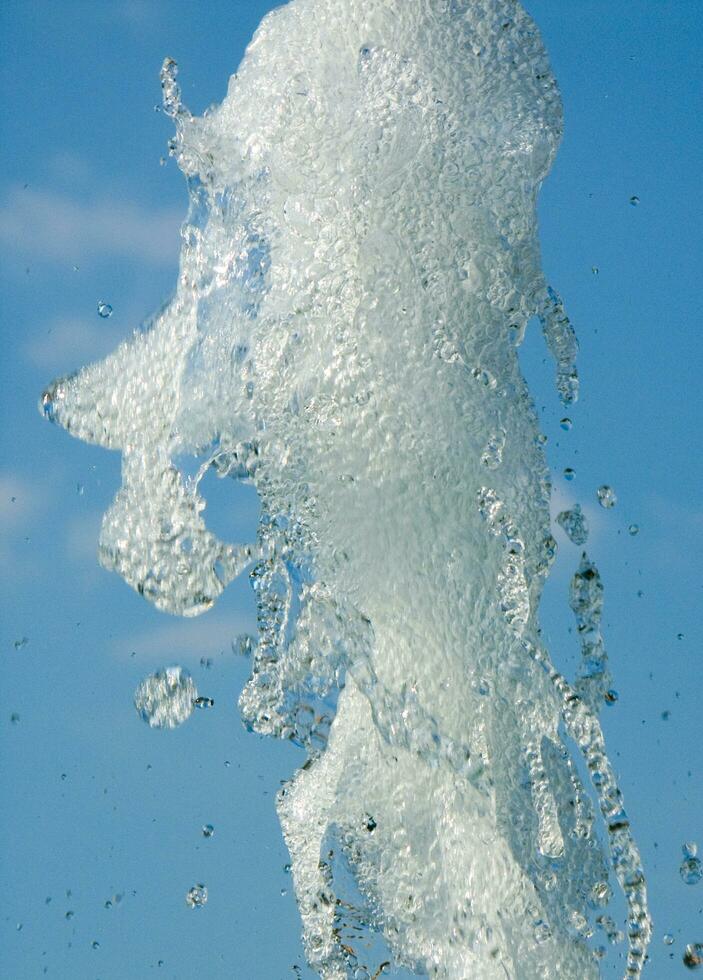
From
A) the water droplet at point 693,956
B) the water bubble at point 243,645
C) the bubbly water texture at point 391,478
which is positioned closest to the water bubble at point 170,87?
the bubbly water texture at point 391,478

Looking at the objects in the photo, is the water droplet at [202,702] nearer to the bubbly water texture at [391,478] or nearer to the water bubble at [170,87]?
the bubbly water texture at [391,478]

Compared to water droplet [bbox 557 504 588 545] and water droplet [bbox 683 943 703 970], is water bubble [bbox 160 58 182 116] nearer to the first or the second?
water droplet [bbox 557 504 588 545]

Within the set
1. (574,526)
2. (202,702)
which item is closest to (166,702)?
(202,702)

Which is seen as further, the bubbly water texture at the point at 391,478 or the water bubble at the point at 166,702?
Result: the water bubble at the point at 166,702

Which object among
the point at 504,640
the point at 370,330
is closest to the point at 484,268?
the point at 370,330

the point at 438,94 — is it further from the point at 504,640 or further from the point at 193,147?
the point at 504,640

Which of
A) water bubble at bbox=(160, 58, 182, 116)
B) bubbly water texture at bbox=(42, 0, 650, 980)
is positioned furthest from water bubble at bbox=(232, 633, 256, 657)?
water bubble at bbox=(160, 58, 182, 116)

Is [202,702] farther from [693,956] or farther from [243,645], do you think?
[693,956]
